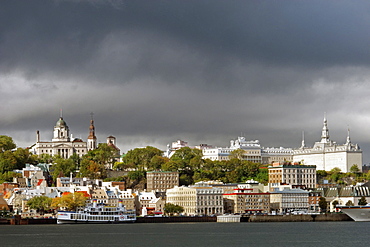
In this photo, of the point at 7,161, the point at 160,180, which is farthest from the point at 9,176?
the point at 160,180

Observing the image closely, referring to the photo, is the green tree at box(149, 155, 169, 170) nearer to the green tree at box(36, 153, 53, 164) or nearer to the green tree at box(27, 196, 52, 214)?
the green tree at box(36, 153, 53, 164)

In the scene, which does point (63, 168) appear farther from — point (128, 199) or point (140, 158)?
point (128, 199)

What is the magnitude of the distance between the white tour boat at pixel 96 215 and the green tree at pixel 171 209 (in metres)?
10.4

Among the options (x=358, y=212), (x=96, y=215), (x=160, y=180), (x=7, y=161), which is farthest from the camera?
(x=7, y=161)

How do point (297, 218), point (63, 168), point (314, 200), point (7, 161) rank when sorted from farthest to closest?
1. point (63, 168)
2. point (7, 161)
3. point (314, 200)
4. point (297, 218)

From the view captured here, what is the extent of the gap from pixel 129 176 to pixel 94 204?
139ft

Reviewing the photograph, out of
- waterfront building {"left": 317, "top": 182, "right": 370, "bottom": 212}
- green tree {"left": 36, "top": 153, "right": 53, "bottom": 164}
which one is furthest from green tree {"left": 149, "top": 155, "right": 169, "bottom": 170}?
waterfront building {"left": 317, "top": 182, "right": 370, "bottom": 212}

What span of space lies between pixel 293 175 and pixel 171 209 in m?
42.4

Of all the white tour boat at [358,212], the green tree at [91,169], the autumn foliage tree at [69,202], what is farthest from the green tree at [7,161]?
the white tour boat at [358,212]

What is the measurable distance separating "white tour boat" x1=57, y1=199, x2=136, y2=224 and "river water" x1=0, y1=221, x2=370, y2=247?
53.8 feet

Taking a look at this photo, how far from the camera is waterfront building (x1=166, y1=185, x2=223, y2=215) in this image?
152 meters

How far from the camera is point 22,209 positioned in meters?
150

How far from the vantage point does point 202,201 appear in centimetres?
15262

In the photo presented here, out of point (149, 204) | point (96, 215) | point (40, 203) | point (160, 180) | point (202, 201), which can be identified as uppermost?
point (160, 180)
